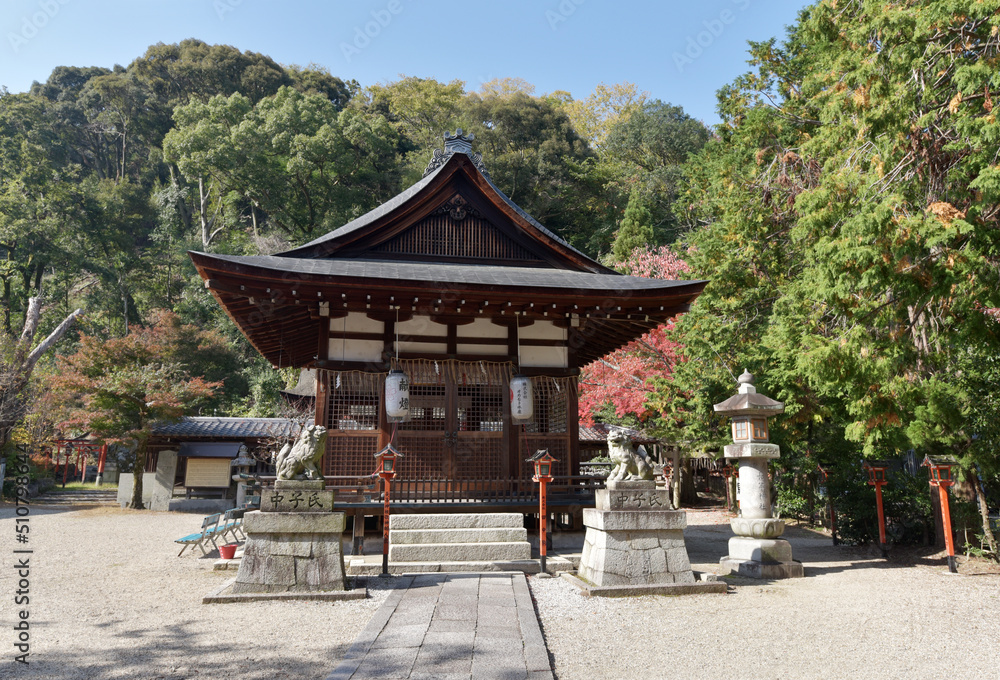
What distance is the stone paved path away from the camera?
13.8ft

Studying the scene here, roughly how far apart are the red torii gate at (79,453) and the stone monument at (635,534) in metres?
27.1

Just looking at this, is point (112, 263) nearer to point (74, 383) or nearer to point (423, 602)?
point (74, 383)

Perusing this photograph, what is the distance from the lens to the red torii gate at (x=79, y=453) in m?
27.3

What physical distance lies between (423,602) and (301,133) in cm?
3288

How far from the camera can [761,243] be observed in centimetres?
1331

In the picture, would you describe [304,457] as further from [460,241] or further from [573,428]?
[460,241]

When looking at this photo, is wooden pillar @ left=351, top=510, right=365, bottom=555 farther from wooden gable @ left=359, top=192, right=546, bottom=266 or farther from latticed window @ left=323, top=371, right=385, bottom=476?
wooden gable @ left=359, top=192, right=546, bottom=266

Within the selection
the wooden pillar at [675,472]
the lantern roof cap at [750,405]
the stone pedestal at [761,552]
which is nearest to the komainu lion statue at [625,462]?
the lantern roof cap at [750,405]

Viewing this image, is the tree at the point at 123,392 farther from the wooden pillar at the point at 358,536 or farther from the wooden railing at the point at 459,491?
the wooden pillar at the point at 358,536

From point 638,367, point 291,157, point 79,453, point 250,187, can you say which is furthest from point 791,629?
point 79,453

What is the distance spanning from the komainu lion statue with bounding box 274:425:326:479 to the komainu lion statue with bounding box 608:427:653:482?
11.7ft

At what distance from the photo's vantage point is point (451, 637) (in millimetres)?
5008

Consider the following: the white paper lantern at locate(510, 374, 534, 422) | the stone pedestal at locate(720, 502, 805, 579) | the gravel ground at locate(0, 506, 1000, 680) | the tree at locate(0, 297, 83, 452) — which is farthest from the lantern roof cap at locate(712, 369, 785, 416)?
the tree at locate(0, 297, 83, 452)

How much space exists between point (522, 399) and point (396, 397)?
6.92ft
